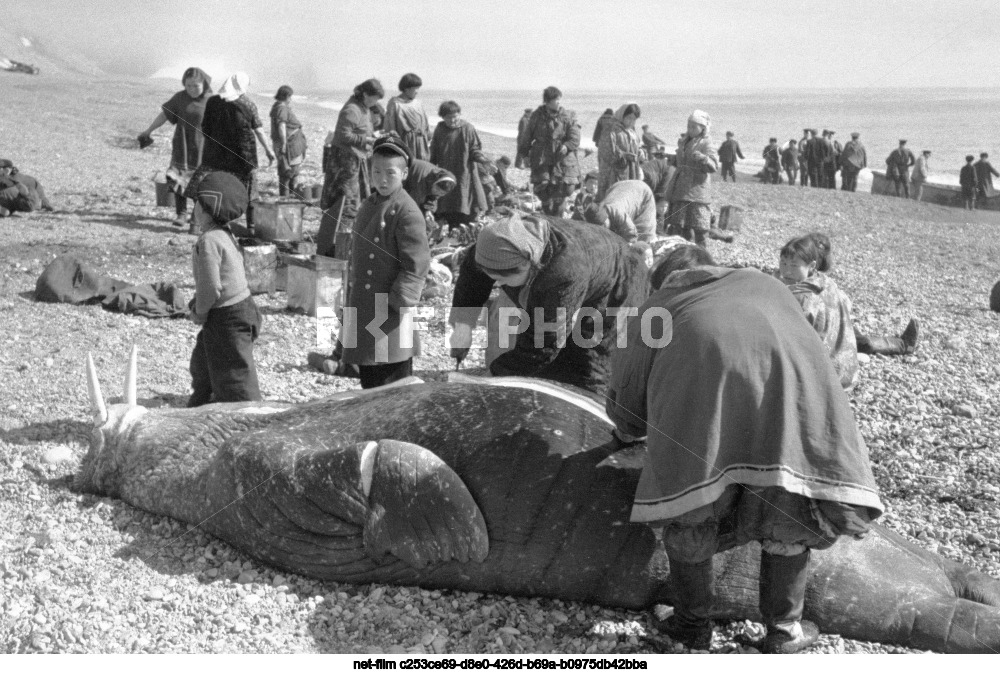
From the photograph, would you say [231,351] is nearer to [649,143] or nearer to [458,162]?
[458,162]

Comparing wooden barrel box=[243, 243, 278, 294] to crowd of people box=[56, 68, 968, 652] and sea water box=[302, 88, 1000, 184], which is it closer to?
crowd of people box=[56, 68, 968, 652]

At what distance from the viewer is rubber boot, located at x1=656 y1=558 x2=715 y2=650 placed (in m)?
4.15

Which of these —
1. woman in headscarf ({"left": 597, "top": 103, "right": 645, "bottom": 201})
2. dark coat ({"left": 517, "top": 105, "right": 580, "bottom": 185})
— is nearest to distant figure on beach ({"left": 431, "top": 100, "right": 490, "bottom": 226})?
dark coat ({"left": 517, "top": 105, "right": 580, "bottom": 185})

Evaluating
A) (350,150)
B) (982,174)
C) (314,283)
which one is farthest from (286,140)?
(982,174)

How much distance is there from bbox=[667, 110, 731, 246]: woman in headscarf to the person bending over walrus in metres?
9.04

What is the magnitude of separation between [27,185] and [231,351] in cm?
866

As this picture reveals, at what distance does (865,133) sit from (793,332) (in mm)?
88194

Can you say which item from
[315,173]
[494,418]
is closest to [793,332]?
[494,418]

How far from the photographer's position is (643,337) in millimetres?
4082

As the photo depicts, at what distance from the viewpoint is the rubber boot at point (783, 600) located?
4039 mm

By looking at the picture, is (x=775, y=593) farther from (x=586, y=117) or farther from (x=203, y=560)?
(x=586, y=117)

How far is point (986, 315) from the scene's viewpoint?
11.5 meters

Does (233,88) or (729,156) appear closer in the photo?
(233,88)

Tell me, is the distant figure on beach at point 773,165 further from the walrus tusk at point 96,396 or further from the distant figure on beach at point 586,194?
the walrus tusk at point 96,396
